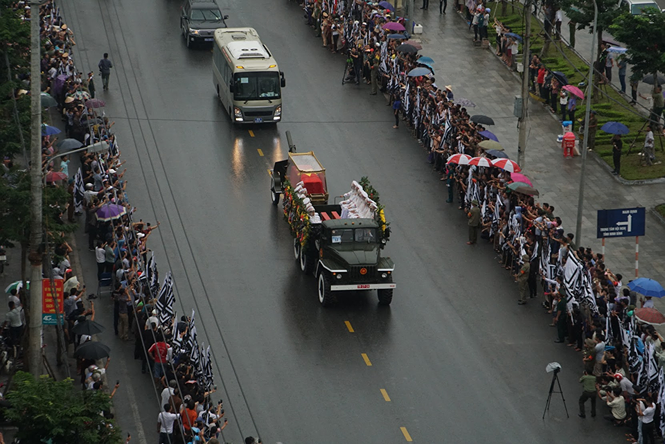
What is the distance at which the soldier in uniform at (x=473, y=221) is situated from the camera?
122ft

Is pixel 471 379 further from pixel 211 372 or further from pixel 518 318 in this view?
pixel 211 372

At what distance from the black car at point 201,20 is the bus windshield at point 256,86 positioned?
974cm

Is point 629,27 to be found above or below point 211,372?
above

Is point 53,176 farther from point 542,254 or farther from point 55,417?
point 55,417

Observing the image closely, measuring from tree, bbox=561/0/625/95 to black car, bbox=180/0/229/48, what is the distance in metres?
16.9

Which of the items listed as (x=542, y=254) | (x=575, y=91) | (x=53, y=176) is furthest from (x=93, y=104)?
(x=575, y=91)

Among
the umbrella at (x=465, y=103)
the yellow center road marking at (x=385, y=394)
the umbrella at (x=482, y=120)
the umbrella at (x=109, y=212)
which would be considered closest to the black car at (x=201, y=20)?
the umbrella at (x=465, y=103)

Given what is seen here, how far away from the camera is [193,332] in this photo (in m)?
28.6

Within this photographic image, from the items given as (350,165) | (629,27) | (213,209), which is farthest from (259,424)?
(629,27)

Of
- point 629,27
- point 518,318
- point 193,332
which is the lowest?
point 518,318

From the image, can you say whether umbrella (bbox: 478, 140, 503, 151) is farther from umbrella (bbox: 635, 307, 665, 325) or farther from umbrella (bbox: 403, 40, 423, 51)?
umbrella (bbox: 635, 307, 665, 325)

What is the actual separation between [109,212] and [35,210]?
33.3 ft

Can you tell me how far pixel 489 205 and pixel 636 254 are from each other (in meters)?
5.29

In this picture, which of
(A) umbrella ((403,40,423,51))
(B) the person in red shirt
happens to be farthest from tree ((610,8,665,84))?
(B) the person in red shirt
